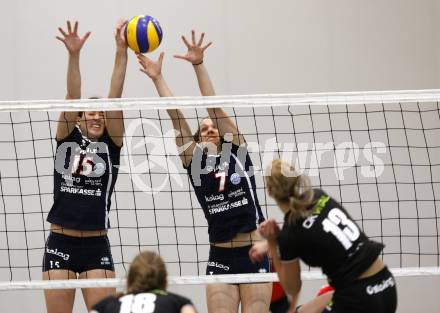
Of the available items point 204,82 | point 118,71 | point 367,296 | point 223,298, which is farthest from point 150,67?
point 367,296

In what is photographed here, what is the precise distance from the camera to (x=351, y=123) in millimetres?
9188

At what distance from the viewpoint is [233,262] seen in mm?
6047

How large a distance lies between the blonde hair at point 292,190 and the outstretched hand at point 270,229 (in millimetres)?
158

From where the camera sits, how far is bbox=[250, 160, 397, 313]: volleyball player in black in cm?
434

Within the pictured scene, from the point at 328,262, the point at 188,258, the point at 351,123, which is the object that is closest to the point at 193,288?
the point at 188,258

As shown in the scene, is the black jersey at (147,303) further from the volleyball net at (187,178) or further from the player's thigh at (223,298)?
the volleyball net at (187,178)

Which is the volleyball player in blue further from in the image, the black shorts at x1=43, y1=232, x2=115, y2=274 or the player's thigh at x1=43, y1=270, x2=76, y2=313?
the player's thigh at x1=43, y1=270, x2=76, y2=313

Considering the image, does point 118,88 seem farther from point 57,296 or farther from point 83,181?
point 57,296

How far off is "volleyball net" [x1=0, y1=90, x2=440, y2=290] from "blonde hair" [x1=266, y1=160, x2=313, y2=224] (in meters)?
3.88

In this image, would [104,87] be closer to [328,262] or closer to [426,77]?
[426,77]

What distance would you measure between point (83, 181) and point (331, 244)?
230cm

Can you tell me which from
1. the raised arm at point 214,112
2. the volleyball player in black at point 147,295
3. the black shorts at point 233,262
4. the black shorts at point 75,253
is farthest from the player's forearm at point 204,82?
the volleyball player in black at point 147,295

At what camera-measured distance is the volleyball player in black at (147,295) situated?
4.00 meters

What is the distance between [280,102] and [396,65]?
3506mm
